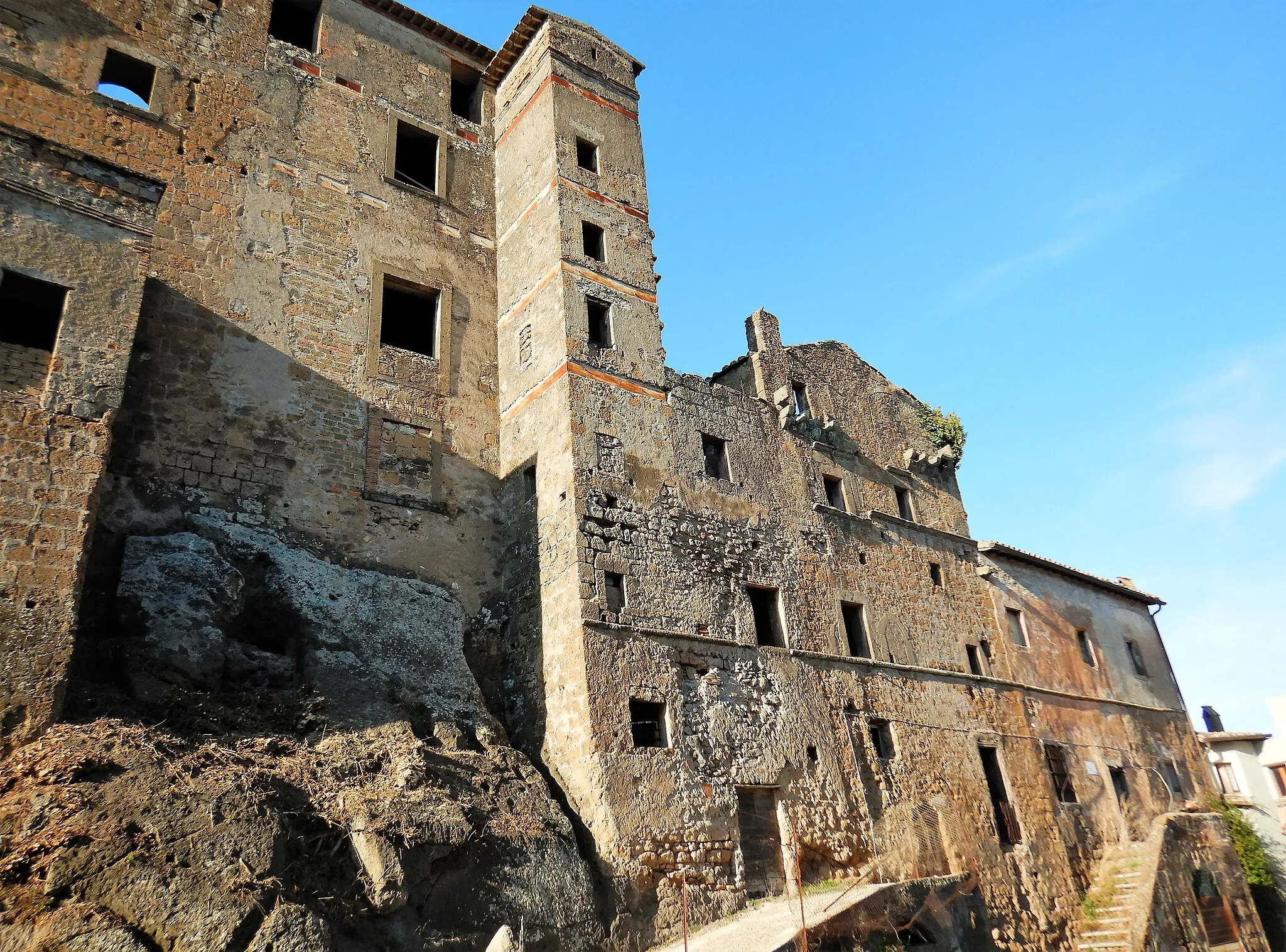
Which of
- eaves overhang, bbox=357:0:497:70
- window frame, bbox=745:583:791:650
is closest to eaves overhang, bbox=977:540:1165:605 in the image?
window frame, bbox=745:583:791:650

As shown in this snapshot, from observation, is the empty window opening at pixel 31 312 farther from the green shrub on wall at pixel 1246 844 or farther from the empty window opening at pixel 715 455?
the green shrub on wall at pixel 1246 844

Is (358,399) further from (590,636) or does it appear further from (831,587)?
Result: (831,587)

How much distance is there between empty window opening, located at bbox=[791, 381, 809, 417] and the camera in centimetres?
1853

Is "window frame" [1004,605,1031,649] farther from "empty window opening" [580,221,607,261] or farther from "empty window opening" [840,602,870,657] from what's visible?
"empty window opening" [580,221,607,261]

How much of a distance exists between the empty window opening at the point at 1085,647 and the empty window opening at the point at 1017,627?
2.30m

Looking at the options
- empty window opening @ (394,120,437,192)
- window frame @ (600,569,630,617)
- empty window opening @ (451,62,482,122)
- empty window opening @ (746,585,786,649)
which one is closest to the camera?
window frame @ (600,569,630,617)

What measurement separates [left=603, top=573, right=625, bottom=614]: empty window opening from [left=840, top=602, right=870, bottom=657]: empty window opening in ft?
16.1

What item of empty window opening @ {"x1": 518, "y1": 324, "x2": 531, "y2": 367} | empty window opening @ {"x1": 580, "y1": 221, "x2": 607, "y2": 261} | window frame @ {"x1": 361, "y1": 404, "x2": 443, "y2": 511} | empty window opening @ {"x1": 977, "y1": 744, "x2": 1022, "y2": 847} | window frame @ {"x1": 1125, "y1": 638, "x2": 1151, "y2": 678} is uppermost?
empty window opening @ {"x1": 580, "y1": 221, "x2": 607, "y2": 261}

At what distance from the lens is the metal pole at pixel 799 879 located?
10.2 metres

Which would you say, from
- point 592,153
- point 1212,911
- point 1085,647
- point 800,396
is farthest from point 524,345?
point 1212,911

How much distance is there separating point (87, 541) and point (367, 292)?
6.60 metres

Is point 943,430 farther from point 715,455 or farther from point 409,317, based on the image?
point 409,317

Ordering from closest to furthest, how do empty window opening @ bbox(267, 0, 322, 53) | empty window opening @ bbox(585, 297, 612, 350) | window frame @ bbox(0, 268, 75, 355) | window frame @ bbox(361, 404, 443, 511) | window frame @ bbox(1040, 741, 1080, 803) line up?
1. window frame @ bbox(0, 268, 75, 355)
2. window frame @ bbox(361, 404, 443, 511)
3. empty window opening @ bbox(585, 297, 612, 350)
4. empty window opening @ bbox(267, 0, 322, 53)
5. window frame @ bbox(1040, 741, 1080, 803)

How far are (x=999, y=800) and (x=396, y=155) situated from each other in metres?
15.8
